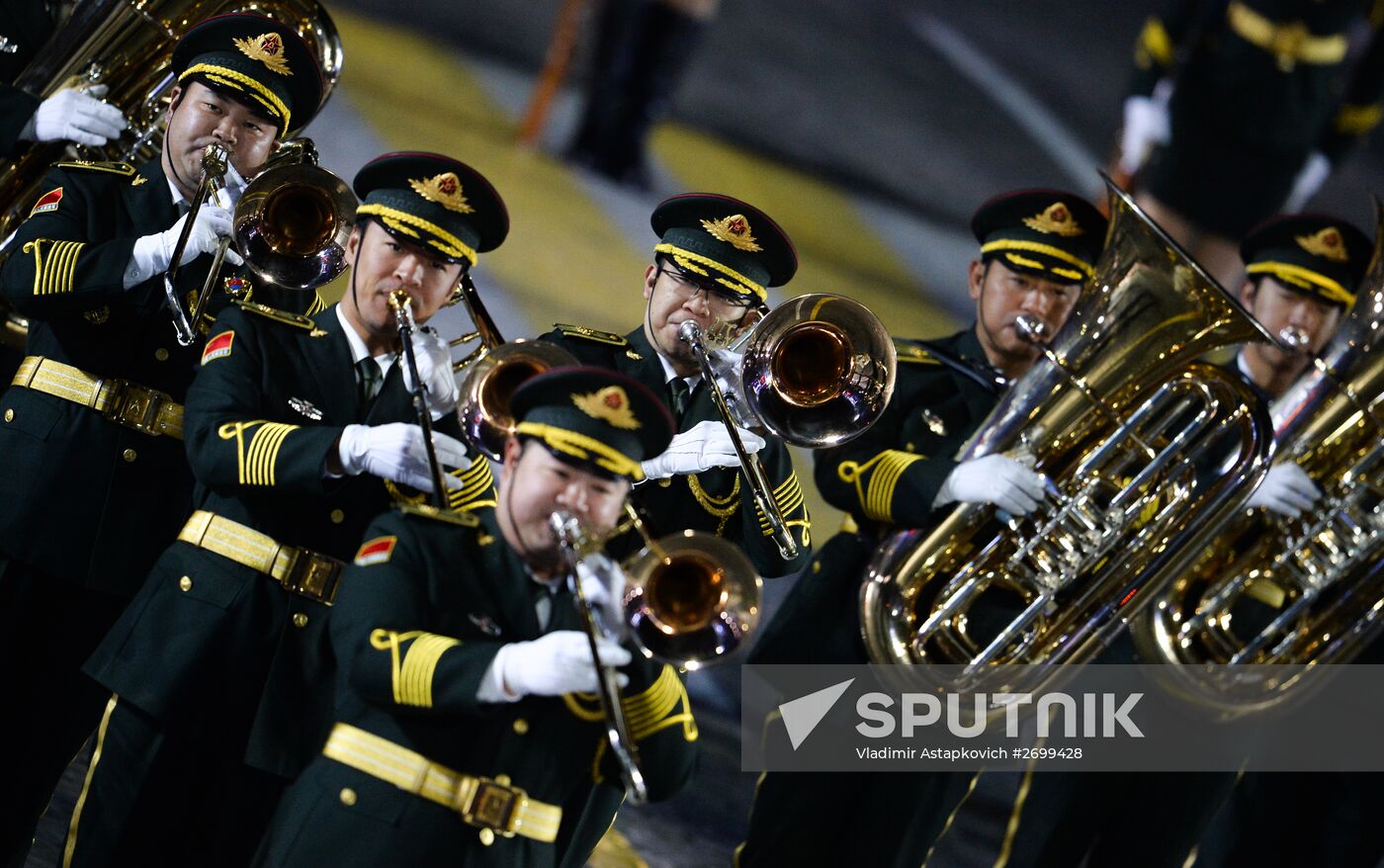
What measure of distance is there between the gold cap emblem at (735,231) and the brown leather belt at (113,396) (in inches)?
56.3

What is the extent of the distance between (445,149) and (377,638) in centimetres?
641

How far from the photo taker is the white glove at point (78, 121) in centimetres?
471

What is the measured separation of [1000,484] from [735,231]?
0.99 meters

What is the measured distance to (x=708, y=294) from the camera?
4348 mm

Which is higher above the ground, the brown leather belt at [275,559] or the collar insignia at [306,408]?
the collar insignia at [306,408]

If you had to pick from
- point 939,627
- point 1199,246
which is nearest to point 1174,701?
point 939,627

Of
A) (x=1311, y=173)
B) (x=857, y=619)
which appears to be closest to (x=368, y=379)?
(x=857, y=619)

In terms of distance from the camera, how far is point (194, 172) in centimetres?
441

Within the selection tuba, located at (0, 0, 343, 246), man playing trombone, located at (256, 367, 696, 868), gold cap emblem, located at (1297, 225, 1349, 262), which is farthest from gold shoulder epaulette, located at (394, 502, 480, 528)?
gold cap emblem, located at (1297, 225, 1349, 262)

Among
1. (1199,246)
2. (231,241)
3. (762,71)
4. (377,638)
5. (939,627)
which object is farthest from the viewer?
(762,71)

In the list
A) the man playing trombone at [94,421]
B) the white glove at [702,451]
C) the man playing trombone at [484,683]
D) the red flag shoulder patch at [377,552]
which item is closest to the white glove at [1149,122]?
the white glove at [702,451]

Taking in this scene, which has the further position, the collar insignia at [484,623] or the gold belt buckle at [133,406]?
the gold belt buckle at [133,406]

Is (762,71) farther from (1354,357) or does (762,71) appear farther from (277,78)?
(277,78)

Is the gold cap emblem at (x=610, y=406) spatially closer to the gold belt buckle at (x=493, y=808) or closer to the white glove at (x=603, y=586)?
the white glove at (x=603, y=586)
